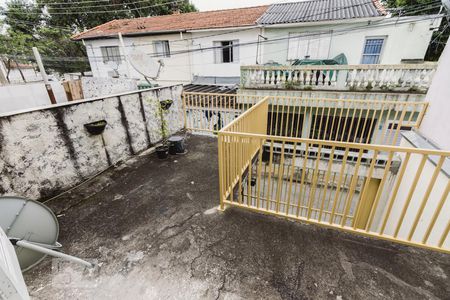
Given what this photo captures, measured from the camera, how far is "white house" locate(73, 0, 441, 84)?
862 centimetres

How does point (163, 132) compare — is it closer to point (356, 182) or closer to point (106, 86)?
point (356, 182)

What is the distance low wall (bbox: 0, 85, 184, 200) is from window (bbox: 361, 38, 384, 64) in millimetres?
9876

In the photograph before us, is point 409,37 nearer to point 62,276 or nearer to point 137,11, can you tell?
point 62,276

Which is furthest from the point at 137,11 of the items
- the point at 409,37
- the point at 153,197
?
the point at 153,197

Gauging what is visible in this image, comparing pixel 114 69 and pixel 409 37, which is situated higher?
pixel 409 37

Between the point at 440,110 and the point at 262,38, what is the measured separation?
8618 mm

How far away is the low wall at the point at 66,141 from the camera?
107 inches

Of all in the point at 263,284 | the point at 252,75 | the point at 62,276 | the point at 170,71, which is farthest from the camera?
the point at 170,71

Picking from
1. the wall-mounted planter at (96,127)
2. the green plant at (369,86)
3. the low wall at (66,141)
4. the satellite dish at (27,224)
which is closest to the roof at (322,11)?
the green plant at (369,86)

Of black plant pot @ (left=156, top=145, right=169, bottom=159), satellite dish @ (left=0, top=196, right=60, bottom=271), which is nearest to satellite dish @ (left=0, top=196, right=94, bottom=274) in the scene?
satellite dish @ (left=0, top=196, right=60, bottom=271)

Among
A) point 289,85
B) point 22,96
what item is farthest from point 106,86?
point 289,85

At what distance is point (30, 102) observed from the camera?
7836 mm

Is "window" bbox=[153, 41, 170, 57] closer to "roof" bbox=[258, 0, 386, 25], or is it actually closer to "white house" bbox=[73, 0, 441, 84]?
"white house" bbox=[73, 0, 441, 84]

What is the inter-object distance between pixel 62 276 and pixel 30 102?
8837 millimetres
